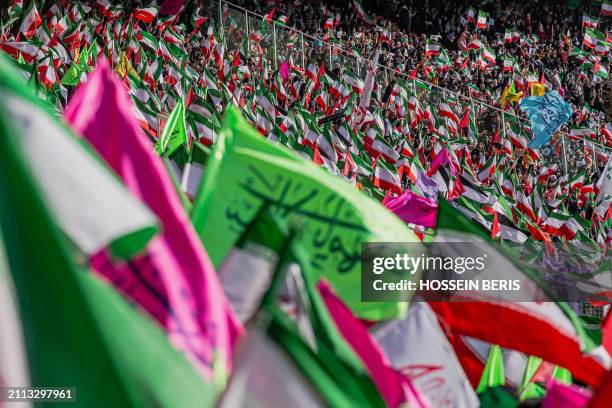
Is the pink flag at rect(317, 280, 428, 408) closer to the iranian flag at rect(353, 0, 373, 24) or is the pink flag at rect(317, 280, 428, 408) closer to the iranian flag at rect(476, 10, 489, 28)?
the iranian flag at rect(353, 0, 373, 24)

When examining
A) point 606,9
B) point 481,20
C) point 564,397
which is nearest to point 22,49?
point 564,397

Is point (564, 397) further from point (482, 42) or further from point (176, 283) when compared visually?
point (482, 42)

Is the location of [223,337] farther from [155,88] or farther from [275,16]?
[275,16]

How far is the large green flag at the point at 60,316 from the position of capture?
1562 millimetres

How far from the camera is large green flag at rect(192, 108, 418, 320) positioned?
310cm

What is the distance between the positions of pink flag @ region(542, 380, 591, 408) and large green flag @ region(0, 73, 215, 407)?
1371mm

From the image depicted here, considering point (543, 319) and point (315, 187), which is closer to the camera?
point (315, 187)

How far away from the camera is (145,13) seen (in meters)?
14.1

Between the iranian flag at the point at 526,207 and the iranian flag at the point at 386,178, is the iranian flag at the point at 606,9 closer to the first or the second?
the iranian flag at the point at 526,207

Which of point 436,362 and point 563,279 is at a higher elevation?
point 436,362

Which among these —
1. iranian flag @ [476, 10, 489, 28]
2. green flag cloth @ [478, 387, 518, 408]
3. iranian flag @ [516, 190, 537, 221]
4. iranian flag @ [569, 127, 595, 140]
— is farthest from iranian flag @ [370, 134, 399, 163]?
iranian flag @ [476, 10, 489, 28]

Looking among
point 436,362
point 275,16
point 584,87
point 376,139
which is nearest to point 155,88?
point 376,139

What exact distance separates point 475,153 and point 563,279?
1031 centimetres

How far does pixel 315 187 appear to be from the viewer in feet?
10.3
